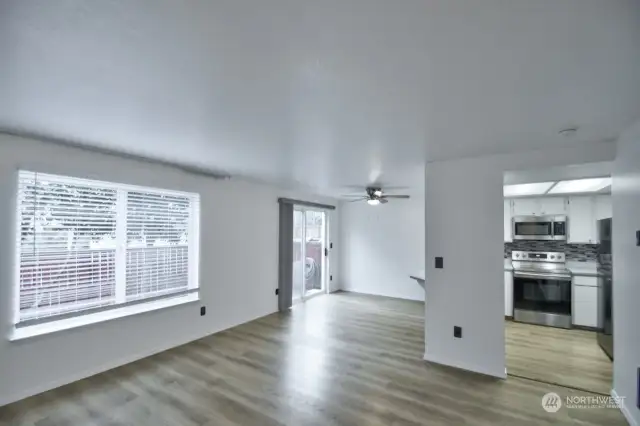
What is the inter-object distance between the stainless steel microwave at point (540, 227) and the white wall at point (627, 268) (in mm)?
2398

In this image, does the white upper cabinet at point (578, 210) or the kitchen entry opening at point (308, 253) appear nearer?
the white upper cabinet at point (578, 210)

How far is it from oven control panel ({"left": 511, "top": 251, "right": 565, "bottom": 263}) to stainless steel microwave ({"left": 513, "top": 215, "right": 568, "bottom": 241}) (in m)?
0.27

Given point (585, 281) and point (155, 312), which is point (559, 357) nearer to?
point (585, 281)

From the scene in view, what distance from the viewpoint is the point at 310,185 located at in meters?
5.42

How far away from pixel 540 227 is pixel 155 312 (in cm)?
565

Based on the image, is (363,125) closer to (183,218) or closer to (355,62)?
(355,62)

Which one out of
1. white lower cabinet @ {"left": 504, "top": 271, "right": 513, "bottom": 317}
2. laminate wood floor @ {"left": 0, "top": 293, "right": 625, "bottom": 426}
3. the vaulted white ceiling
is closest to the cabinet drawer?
white lower cabinet @ {"left": 504, "top": 271, "right": 513, "bottom": 317}

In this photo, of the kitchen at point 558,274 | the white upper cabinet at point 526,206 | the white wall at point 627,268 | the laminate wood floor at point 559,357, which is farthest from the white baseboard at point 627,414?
the white upper cabinet at point 526,206

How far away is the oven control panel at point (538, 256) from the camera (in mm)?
4949

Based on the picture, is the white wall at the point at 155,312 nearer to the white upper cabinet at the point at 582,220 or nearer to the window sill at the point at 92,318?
the window sill at the point at 92,318

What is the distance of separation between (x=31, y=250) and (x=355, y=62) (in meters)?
3.16

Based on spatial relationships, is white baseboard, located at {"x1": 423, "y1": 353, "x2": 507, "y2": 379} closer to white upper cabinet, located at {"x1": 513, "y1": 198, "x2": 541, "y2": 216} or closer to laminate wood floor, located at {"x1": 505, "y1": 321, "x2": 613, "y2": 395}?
laminate wood floor, located at {"x1": 505, "y1": 321, "x2": 613, "y2": 395}

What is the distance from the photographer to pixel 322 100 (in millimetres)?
1923

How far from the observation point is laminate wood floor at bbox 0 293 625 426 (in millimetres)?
2438
